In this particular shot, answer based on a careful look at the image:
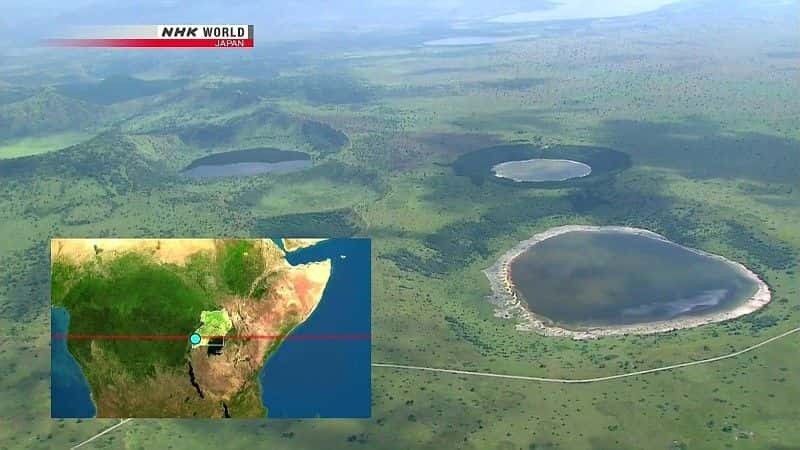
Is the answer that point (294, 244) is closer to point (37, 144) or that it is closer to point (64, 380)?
point (64, 380)

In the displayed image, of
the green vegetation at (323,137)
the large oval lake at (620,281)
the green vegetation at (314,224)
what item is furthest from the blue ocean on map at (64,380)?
the green vegetation at (323,137)

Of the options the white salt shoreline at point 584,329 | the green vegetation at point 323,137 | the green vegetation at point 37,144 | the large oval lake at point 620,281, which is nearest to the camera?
the white salt shoreline at point 584,329

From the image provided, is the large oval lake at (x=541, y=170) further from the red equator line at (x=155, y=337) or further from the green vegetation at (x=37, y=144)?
the red equator line at (x=155, y=337)

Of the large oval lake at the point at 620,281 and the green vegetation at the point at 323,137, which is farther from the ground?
the green vegetation at the point at 323,137

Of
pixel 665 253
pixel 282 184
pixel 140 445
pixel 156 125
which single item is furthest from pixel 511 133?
pixel 140 445

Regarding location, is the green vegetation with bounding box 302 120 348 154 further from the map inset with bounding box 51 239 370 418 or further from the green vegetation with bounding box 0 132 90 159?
the map inset with bounding box 51 239 370 418

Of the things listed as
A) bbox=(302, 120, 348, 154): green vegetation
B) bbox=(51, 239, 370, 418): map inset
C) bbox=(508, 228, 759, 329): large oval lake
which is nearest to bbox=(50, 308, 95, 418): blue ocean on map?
bbox=(51, 239, 370, 418): map inset
